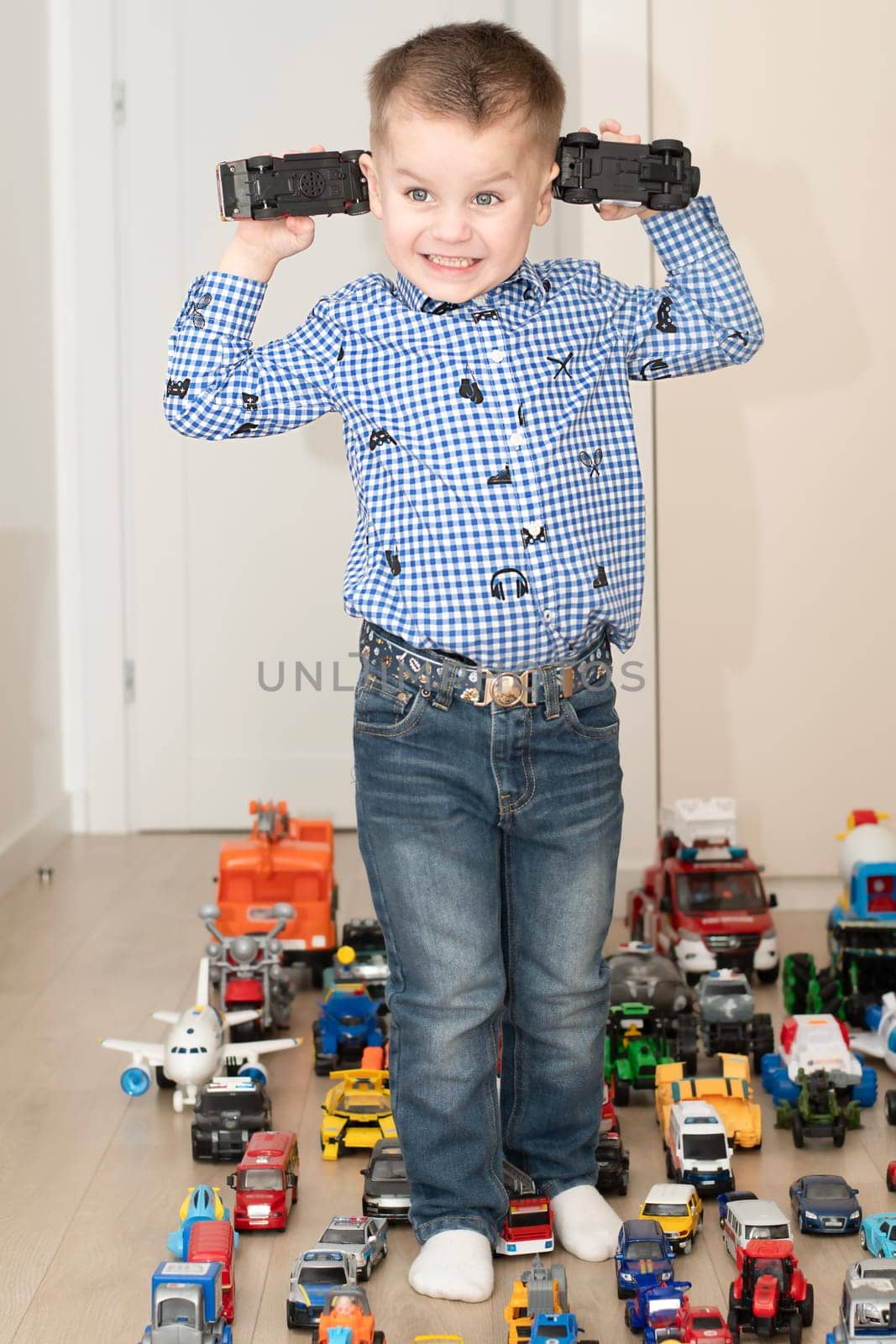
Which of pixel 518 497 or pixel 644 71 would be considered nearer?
pixel 518 497

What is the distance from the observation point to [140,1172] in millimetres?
1622

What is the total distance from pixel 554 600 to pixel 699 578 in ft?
4.20

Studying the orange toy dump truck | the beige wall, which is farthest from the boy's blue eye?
the beige wall

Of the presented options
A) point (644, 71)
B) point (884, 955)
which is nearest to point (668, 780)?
point (884, 955)

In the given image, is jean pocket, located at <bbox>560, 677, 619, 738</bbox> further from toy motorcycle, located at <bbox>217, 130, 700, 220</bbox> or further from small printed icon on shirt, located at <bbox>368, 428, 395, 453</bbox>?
toy motorcycle, located at <bbox>217, 130, 700, 220</bbox>

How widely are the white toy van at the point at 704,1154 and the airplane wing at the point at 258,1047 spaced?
1.71ft

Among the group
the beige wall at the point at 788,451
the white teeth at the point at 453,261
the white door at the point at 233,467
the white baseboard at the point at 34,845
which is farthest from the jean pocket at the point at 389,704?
the white door at the point at 233,467

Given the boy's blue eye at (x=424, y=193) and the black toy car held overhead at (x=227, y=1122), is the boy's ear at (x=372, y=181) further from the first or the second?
the black toy car held overhead at (x=227, y=1122)

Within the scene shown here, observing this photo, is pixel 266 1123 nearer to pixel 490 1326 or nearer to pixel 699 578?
pixel 490 1326

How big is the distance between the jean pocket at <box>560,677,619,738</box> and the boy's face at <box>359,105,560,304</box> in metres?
0.35

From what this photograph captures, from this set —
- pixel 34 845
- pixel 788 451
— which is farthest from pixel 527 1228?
pixel 34 845

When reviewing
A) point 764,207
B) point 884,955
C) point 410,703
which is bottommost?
point 884,955

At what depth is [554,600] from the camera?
4.37 feet

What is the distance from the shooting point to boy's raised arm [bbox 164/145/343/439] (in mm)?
1353
